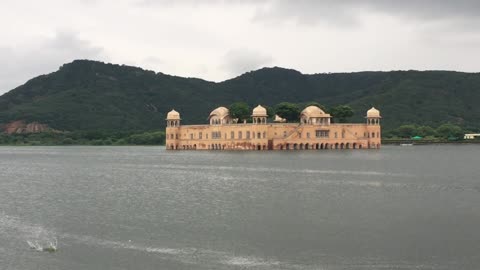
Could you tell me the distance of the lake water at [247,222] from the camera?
20891 millimetres

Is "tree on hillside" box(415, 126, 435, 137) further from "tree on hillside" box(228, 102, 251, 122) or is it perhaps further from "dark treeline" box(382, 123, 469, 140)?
"tree on hillside" box(228, 102, 251, 122)

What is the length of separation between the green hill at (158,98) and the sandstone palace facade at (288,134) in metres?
41.5

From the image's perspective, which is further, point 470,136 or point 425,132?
point 470,136

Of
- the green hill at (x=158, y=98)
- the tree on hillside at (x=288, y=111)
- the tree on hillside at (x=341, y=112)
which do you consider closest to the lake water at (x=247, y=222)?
the tree on hillside at (x=288, y=111)

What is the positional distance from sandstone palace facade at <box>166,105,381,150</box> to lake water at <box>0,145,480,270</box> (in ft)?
147

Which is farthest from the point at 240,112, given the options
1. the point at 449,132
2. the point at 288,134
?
the point at 449,132

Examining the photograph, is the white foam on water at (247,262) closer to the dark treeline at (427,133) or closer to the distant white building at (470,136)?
the dark treeline at (427,133)

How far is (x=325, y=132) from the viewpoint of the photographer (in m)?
95.7

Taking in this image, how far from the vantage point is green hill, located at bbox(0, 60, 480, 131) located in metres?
149

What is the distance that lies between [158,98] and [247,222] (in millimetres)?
153315

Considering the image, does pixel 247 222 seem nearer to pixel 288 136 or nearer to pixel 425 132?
pixel 288 136

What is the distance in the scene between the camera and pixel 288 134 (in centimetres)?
9506

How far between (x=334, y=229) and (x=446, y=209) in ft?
23.6

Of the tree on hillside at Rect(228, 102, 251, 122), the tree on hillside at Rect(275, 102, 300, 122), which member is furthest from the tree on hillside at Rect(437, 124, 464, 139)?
the tree on hillside at Rect(228, 102, 251, 122)
